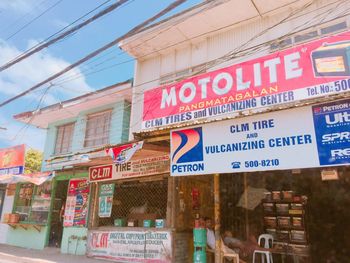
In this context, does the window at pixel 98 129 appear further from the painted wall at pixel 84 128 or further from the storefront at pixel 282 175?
the storefront at pixel 282 175

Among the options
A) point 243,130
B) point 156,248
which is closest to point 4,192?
point 156,248

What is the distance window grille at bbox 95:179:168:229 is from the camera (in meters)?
9.23

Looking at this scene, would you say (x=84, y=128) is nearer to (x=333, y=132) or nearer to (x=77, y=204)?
(x=77, y=204)

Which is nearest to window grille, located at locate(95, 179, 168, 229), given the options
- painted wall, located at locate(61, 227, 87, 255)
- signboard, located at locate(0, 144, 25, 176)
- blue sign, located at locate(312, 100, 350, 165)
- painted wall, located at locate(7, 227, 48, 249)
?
painted wall, located at locate(61, 227, 87, 255)

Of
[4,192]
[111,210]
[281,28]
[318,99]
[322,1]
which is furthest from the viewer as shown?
[4,192]

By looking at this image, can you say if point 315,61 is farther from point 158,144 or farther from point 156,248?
point 156,248

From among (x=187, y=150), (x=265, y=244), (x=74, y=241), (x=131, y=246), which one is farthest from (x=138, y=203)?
(x=265, y=244)

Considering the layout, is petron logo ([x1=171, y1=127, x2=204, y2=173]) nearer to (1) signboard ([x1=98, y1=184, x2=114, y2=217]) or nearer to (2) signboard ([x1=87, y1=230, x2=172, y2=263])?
(2) signboard ([x1=87, y1=230, x2=172, y2=263])

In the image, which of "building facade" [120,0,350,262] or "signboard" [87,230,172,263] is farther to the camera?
"signboard" [87,230,172,263]

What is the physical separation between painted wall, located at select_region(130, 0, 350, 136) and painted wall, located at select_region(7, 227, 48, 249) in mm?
5973

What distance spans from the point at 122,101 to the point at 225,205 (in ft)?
18.5

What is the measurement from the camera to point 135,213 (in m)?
9.52

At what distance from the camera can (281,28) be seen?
360 inches

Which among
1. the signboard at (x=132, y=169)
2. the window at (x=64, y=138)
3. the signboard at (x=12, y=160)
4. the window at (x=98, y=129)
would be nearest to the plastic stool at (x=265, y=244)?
the signboard at (x=132, y=169)
